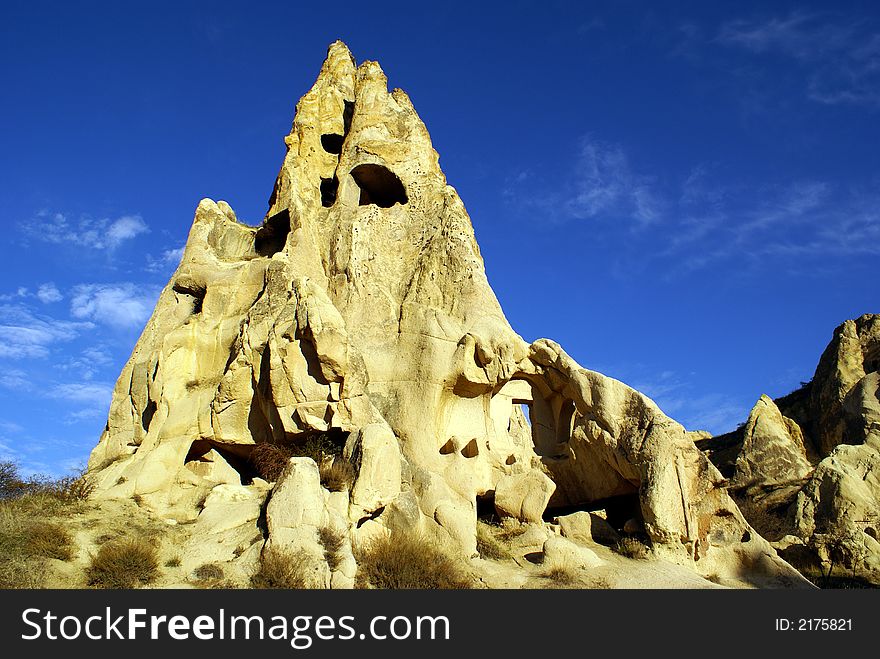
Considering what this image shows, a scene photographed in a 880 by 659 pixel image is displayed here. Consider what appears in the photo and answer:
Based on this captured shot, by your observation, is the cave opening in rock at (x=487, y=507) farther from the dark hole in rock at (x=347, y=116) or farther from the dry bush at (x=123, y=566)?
the dark hole in rock at (x=347, y=116)

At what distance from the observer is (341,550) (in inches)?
400

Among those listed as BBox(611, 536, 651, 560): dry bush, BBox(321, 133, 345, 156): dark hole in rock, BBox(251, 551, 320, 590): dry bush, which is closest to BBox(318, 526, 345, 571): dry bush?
BBox(251, 551, 320, 590): dry bush

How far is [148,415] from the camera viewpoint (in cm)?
1555

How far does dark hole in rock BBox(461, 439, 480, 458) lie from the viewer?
14734mm

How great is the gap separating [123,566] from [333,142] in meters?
13.7

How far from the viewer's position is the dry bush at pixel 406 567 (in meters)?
10.3

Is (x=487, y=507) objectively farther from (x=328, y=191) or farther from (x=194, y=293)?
(x=328, y=191)

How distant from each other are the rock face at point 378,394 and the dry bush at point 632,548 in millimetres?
200

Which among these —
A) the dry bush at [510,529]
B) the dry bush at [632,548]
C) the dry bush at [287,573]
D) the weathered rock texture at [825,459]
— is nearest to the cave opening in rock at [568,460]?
the dry bush at [632,548]

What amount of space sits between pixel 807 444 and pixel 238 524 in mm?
21553
